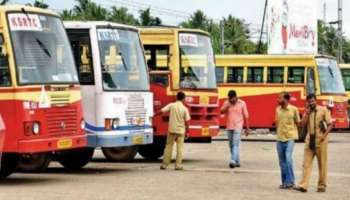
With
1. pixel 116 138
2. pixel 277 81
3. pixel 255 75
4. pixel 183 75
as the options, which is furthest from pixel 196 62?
pixel 255 75

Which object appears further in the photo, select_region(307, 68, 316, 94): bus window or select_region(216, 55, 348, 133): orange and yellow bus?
select_region(216, 55, 348, 133): orange and yellow bus

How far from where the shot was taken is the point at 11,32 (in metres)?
17.4

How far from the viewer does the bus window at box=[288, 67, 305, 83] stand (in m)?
36.2

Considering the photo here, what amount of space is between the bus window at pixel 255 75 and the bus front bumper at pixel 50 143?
19.2 m

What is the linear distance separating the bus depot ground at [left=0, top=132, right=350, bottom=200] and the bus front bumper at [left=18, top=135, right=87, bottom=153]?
0.66 metres

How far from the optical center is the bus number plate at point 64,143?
707 inches

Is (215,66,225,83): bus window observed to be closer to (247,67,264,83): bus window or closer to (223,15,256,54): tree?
(247,67,264,83): bus window

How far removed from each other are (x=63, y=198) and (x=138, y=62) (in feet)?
21.8

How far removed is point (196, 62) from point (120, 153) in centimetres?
293

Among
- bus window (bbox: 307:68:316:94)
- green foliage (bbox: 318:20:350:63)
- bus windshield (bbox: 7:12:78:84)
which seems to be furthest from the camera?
green foliage (bbox: 318:20:350:63)

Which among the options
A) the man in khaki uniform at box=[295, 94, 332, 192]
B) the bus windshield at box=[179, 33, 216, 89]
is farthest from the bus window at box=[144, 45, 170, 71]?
the man in khaki uniform at box=[295, 94, 332, 192]

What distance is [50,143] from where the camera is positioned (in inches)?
697

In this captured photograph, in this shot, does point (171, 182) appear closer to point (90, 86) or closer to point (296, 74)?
point (90, 86)

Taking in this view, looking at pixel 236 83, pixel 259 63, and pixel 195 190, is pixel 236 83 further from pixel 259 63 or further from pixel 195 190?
pixel 195 190
